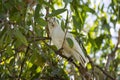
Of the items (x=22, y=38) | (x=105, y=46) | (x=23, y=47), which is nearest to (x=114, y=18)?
(x=105, y=46)

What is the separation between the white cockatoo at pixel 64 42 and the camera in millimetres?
1098

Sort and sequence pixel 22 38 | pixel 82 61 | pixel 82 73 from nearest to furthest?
pixel 22 38, pixel 82 61, pixel 82 73

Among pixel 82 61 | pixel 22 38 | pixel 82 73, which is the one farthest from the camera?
pixel 82 73

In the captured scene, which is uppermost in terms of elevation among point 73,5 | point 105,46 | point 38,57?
point 73,5

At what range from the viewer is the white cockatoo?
1.10m

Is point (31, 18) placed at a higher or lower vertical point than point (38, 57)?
higher

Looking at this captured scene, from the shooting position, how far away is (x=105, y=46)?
2.22 metres

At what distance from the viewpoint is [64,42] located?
110 centimetres

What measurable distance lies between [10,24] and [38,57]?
0.45 ft

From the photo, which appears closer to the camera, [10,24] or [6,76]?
[10,24]

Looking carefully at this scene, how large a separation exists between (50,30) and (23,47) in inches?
4.6

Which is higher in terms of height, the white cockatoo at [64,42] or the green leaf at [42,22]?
the green leaf at [42,22]

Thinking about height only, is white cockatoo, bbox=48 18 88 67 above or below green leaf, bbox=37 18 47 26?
below

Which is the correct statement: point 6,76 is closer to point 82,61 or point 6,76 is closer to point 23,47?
point 23,47
